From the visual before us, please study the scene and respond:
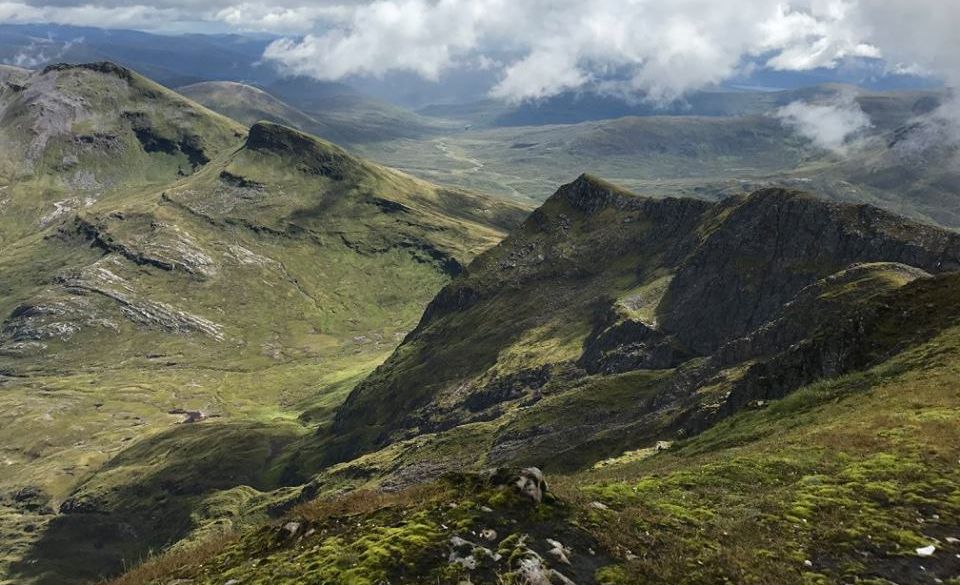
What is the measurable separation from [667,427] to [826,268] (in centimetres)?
8680

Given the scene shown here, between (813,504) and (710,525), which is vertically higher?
(813,504)

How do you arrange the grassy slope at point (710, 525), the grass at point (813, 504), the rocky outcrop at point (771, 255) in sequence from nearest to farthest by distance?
the grassy slope at point (710, 525) < the grass at point (813, 504) < the rocky outcrop at point (771, 255)

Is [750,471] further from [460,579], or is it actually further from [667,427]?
[667,427]

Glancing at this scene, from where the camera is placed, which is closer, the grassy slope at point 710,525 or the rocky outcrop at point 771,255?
the grassy slope at point 710,525

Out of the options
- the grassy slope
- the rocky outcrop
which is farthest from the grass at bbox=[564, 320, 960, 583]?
the rocky outcrop

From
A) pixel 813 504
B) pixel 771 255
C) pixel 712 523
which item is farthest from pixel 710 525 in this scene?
pixel 771 255

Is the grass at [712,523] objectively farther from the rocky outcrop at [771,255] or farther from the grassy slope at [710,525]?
the rocky outcrop at [771,255]

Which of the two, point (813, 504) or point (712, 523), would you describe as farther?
point (813, 504)

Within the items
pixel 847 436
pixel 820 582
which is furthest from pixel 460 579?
pixel 847 436

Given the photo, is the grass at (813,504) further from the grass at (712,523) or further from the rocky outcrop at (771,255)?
the rocky outcrop at (771,255)

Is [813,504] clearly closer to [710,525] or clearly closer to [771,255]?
[710,525]

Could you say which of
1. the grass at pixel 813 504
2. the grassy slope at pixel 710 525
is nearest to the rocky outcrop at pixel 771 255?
the grass at pixel 813 504

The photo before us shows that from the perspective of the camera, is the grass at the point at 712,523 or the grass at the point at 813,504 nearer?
the grass at the point at 712,523

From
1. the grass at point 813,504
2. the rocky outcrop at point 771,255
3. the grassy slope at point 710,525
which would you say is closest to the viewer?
the grassy slope at point 710,525
